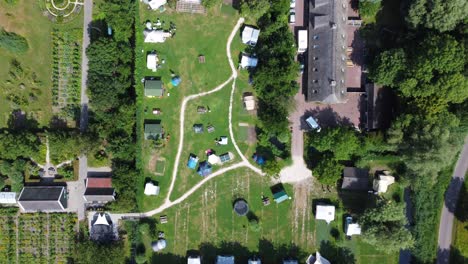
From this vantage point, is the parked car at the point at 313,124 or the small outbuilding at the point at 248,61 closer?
the small outbuilding at the point at 248,61

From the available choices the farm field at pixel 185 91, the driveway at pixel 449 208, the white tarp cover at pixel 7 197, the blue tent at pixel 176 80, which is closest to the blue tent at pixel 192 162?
the farm field at pixel 185 91

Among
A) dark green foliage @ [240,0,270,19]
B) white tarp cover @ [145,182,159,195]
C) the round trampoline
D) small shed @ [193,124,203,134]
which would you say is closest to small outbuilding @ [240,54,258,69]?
dark green foliage @ [240,0,270,19]

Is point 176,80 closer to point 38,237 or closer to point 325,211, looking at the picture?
point 325,211

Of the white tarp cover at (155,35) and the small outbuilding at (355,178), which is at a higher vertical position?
the white tarp cover at (155,35)

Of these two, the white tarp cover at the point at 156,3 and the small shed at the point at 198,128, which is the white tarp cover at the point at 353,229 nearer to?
the small shed at the point at 198,128

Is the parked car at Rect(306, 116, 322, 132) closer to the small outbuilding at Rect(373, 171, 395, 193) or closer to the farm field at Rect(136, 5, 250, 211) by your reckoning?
the small outbuilding at Rect(373, 171, 395, 193)

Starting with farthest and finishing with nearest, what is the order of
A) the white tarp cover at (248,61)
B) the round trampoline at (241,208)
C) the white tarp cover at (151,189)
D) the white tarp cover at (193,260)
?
the round trampoline at (241,208), the white tarp cover at (248,61), the white tarp cover at (151,189), the white tarp cover at (193,260)
